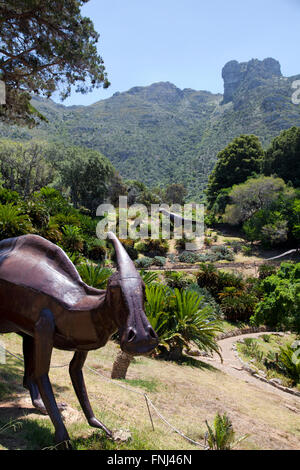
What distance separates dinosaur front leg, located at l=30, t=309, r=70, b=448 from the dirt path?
244 inches

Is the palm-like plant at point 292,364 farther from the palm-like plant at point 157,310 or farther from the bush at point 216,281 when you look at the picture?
the bush at point 216,281

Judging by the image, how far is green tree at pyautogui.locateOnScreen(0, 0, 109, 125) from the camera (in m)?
7.00

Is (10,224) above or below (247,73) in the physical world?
below

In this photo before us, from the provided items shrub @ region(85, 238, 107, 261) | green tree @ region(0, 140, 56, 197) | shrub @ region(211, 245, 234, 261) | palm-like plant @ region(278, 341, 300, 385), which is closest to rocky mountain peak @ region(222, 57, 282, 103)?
green tree @ region(0, 140, 56, 197)

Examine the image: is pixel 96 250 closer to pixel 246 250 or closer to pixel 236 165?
pixel 246 250

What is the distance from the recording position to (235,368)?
1009 cm

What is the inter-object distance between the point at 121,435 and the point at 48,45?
7382 millimetres

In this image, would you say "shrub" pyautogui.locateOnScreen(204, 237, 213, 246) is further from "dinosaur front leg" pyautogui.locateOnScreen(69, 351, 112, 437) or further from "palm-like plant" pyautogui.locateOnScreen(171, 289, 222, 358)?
"dinosaur front leg" pyautogui.locateOnScreen(69, 351, 112, 437)

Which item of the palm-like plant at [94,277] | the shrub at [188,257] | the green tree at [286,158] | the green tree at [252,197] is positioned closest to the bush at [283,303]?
the palm-like plant at [94,277]

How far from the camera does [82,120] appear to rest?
110m

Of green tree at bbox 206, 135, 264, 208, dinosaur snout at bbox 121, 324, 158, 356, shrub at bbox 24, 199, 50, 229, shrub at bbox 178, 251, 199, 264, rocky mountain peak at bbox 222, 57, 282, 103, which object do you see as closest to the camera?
dinosaur snout at bbox 121, 324, 158, 356


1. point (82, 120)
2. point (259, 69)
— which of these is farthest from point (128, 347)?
point (259, 69)

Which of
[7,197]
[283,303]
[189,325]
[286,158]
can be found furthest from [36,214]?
[286,158]

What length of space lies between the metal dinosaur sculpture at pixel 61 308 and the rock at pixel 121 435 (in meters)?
0.07
